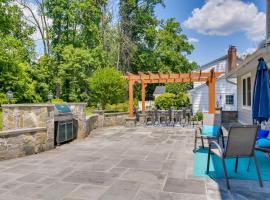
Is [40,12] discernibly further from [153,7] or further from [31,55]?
[153,7]

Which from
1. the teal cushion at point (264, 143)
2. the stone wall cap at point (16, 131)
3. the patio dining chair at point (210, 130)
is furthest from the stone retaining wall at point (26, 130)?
the teal cushion at point (264, 143)

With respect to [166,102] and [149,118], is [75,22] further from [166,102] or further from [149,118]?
[149,118]

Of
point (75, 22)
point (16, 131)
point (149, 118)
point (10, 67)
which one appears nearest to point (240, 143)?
point (16, 131)

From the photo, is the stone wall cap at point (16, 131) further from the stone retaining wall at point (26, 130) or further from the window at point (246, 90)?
the window at point (246, 90)

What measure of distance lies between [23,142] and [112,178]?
289 cm

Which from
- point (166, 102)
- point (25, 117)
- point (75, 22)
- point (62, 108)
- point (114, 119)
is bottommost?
point (114, 119)

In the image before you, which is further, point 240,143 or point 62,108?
point 62,108

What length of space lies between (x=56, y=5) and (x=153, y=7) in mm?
11982

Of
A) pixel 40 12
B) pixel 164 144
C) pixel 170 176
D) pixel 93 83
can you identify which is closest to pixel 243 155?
pixel 170 176

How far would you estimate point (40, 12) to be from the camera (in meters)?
23.6

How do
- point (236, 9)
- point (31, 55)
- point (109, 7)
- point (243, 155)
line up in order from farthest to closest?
point (109, 7) < point (31, 55) < point (236, 9) < point (243, 155)

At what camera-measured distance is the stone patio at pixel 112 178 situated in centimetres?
370

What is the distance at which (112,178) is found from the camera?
177 inches

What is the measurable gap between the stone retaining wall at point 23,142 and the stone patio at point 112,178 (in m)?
0.23
